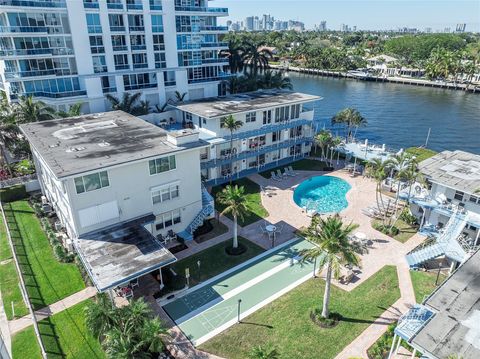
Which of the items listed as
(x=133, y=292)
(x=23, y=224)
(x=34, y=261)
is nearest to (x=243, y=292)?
(x=133, y=292)

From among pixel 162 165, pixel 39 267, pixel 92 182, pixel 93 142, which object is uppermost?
pixel 93 142

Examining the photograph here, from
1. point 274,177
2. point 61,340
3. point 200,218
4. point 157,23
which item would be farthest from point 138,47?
point 61,340

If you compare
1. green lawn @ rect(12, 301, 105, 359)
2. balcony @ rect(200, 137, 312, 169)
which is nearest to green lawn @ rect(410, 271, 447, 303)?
green lawn @ rect(12, 301, 105, 359)

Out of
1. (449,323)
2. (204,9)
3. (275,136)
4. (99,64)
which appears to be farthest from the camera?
(204,9)

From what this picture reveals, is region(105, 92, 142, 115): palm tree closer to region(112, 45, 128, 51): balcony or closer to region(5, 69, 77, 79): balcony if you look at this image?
region(5, 69, 77, 79): balcony

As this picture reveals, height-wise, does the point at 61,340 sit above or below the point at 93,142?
below

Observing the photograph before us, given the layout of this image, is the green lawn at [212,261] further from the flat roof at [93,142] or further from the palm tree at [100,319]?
the flat roof at [93,142]

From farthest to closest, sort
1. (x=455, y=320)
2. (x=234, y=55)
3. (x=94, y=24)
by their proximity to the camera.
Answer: (x=234, y=55) → (x=94, y=24) → (x=455, y=320)

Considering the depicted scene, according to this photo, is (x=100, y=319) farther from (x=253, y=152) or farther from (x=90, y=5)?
(x=90, y=5)
